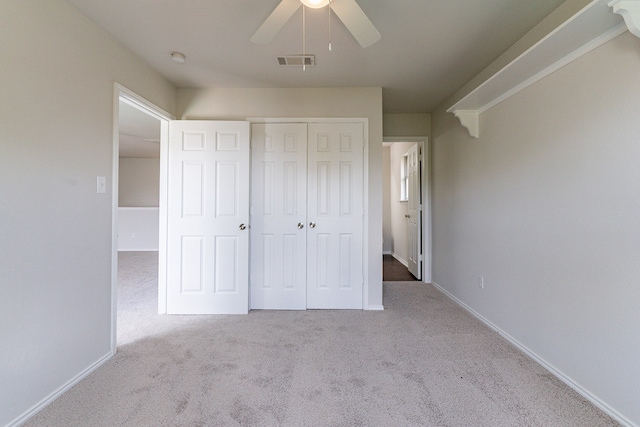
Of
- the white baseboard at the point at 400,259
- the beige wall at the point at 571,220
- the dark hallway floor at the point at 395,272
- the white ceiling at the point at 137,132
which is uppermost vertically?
the white ceiling at the point at 137,132

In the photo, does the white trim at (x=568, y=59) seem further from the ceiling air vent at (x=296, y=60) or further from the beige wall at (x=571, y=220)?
the ceiling air vent at (x=296, y=60)

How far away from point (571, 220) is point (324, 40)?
2.13 metres

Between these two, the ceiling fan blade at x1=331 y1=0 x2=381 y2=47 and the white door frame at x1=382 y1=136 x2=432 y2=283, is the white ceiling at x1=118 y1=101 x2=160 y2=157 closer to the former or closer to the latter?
the ceiling fan blade at x1=331 y1=0 x2=381 y2=47

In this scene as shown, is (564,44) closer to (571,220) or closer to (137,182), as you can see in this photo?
Result: (571,220)

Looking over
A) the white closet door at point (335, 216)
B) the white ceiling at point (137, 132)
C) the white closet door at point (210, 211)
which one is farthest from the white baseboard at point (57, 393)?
the white ceiling at point (137, 132)

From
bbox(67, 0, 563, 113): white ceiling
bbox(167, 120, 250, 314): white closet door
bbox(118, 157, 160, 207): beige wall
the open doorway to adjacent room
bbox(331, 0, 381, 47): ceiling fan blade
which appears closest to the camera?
bbox(331, 0, 381, 47): ceiling fan blade

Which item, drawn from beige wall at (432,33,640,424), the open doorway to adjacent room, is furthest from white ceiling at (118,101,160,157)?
beige wall at (432,33,640,424)

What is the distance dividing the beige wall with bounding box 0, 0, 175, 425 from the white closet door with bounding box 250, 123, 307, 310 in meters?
1.31

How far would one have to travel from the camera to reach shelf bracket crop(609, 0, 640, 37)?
1182mm

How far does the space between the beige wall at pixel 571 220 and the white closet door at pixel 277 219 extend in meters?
1.84

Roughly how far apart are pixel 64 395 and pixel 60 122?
1.66m

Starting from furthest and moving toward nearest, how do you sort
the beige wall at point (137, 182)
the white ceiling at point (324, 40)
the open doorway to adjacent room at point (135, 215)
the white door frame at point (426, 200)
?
the beige wall at point (137, 182) → the white door frame at point (426, 200) → the open doorway to adjacent room at point (135, 215) → the white ceiling at point (324, 40)

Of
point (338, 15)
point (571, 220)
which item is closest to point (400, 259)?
point (571, 220)

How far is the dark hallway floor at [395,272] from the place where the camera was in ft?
14.0
